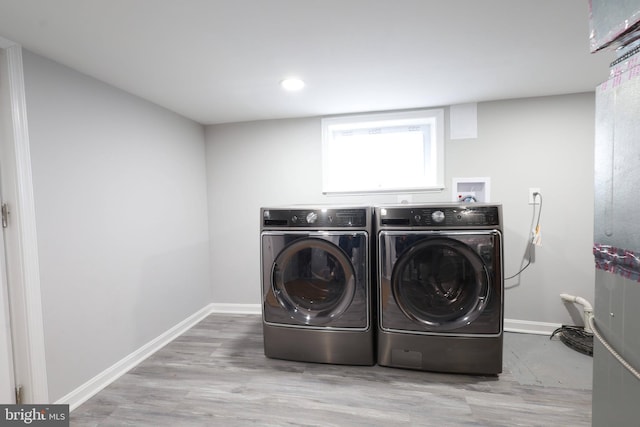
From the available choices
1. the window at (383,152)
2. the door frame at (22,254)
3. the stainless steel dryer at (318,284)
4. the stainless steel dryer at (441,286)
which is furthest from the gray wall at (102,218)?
the stainless steel dryer at (441,286)

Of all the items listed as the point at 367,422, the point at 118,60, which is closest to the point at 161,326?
the point at 367,422

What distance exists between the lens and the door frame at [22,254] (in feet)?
4.50

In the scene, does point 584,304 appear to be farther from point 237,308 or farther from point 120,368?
point 120,368

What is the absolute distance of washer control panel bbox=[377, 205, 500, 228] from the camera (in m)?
1.66

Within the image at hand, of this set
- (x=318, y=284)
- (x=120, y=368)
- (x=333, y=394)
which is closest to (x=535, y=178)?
(x=318, y=284)

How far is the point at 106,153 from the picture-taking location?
182cm

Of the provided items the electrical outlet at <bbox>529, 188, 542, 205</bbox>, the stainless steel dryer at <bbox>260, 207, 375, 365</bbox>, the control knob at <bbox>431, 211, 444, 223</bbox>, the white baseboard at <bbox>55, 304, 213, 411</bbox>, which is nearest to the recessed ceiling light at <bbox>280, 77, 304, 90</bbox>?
the stainless steel dryer at <bbox>260, 207, 375, 365</bbox>

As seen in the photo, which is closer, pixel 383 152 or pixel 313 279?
pixel 313 279

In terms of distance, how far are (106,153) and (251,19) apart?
4.36 ft

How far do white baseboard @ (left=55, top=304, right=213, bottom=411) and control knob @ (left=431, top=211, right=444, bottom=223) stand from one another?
7.45 ft

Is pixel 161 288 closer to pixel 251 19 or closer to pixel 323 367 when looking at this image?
pixel 323 367

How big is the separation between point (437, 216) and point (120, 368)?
2313mm

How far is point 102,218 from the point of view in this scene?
178 centimetres

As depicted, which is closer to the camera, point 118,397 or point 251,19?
point 251,19
